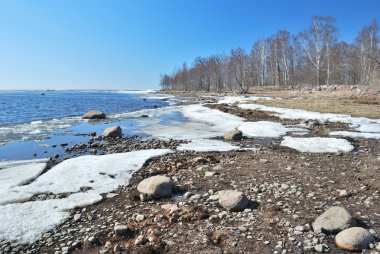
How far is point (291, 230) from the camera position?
6242mm

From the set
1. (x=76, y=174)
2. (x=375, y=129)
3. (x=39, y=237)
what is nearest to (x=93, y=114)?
(x=76, y=174)

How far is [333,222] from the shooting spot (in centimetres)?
612

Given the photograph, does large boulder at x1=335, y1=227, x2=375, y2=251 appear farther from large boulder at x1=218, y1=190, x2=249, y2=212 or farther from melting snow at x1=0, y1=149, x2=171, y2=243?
melting snow at x1=0, y1=149, x2=171, y2=243

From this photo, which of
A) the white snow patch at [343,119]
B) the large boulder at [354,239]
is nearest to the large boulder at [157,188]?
the large boulder at [354,239]

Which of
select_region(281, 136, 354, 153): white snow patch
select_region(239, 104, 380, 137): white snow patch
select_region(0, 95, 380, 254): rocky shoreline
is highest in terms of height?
select_region(239, 104, 380, 137): white snow patch

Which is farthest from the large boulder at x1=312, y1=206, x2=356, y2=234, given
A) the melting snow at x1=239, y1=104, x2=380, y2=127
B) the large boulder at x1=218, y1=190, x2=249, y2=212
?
the melting snow at x1=239, y1=104, x2=380, y2=127

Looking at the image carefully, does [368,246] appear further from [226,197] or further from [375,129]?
[375,129]

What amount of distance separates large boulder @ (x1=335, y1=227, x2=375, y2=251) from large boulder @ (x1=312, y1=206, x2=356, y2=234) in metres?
0.25

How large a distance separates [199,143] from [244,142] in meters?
2.41

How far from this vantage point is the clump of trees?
54250 mm

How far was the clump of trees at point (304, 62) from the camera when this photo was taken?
54.2m

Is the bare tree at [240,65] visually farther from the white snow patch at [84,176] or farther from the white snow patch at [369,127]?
the white snow patch at [84,176]

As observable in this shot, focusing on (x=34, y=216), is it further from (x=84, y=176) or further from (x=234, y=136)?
(x=234, y=136)

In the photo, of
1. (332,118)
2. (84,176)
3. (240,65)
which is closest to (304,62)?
(240,65)
